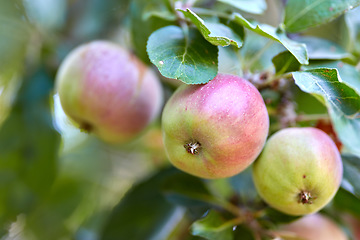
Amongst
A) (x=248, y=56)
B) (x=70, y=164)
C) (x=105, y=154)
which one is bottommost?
(x=105, y=154)

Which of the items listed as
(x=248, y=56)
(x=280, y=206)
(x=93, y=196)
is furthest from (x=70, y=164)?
(x=280, y=206)

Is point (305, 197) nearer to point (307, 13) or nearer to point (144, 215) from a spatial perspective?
point (307, 13)

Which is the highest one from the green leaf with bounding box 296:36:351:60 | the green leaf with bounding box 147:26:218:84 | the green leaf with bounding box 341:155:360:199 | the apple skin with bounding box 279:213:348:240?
the green leaf with bounding box 147:26:218:84

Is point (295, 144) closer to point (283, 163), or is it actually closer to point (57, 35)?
point (283, 163)

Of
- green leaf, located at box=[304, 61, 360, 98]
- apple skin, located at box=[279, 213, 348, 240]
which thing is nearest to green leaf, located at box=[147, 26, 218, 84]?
green leaf, located at box=[304, 61, 360, 98]

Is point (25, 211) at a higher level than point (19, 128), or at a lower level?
Result: lower

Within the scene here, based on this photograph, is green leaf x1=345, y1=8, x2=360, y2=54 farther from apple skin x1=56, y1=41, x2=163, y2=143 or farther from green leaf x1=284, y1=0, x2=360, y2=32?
apple skin x1=56, y1=41, x2=163, y2=143

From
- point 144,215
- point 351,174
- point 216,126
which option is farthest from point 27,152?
point 351,174

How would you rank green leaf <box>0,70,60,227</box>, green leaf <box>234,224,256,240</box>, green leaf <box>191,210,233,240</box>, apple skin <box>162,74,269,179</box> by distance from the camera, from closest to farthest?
apple skin <box>162,74,269,179</box>
green leaf <box>191,210,233,240</box>
green leaf <box>234,224,256,240</box>
green leaf <box>0,70,60,227</box>
